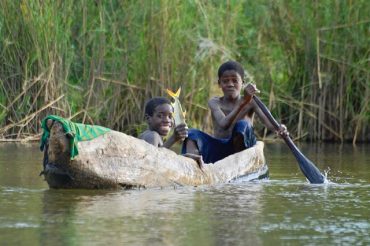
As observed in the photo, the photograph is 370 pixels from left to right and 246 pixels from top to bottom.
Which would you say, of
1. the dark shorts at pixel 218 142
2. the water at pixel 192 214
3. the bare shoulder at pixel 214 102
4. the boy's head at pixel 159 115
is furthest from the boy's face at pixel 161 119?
the bare shoulder at pixel 214 102

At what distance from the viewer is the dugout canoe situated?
25.5 feet

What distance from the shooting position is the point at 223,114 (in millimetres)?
9828

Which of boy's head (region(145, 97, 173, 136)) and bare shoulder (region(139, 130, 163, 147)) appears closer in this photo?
bare shoulder (region(139, 130, 163, 147))

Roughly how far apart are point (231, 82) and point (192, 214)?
304 cm

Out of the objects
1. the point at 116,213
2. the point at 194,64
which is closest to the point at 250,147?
the point at 116,213

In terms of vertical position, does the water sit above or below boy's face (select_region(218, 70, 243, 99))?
below

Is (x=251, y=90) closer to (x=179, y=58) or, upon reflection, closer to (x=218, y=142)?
(x=218, y=142)

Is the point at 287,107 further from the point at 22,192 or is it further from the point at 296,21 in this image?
the point at 22,192

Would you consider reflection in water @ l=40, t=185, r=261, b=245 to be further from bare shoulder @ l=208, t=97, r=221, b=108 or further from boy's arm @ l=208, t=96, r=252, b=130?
bare shoulder @ l=208, t=97, r=221, b=108

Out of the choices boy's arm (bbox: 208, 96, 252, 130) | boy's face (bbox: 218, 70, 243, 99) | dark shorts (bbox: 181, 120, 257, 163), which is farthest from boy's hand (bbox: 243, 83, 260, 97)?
boy's face (bbox: 218, 70, 243, 99)

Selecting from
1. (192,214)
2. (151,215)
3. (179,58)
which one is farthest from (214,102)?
(179,58)

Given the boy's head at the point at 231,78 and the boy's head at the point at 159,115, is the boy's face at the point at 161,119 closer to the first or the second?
the boy's head at the point at 159,115

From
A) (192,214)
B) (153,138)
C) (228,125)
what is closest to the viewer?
(192,214)

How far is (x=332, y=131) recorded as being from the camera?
14.3 meters
